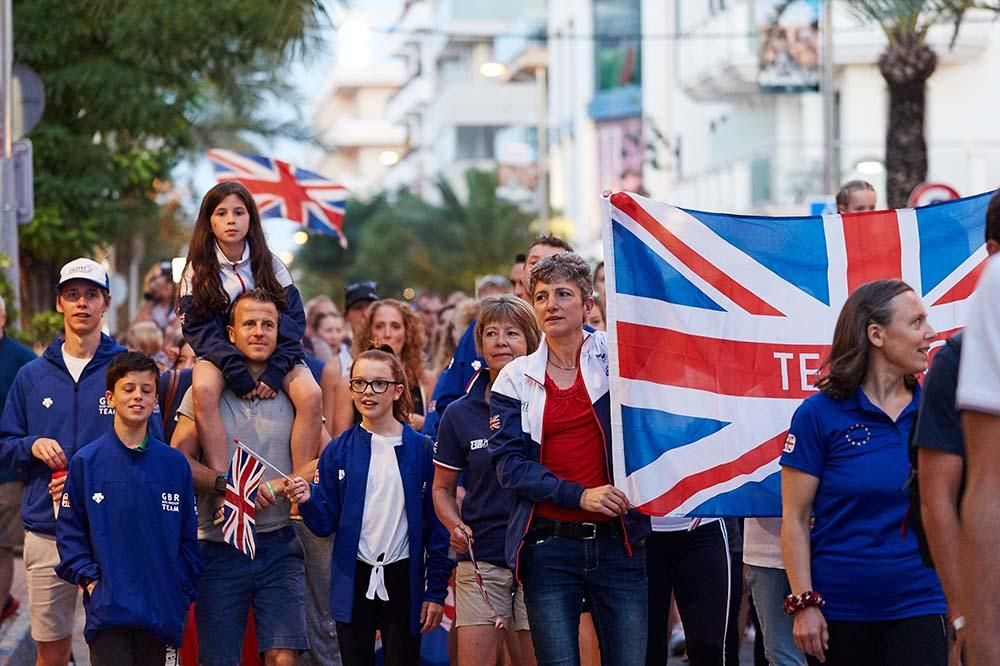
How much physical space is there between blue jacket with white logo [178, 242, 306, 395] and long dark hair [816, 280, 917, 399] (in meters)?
2.74

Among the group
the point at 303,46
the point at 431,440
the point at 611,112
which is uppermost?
the point at 611,112

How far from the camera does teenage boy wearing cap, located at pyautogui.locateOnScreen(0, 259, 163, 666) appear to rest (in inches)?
358

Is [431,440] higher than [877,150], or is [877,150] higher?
[877,150]

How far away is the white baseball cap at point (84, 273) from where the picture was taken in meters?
9.25

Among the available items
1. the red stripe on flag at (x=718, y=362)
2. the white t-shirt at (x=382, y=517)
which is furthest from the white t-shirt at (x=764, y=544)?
A: the white t-shirt at (x=382, y=517)

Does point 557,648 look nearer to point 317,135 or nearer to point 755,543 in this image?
point 755,543

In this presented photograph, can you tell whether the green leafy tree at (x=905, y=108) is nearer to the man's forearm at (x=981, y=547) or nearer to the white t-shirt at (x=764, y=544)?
the white t-shirt at (x=764, y=544)

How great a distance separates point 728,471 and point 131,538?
2.44 metres

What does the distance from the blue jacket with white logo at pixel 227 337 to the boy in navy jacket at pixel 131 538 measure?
14.8 inches

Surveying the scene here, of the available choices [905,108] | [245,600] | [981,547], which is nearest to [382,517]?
[245,600]

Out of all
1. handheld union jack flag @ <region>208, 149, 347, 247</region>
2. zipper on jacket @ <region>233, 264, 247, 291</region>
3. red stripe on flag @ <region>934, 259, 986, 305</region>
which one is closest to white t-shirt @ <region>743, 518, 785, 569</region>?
red stripe on flag @ <region>934, 259, 986, 305</region>

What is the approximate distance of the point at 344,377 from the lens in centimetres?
1055

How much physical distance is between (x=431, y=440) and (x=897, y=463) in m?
2.83

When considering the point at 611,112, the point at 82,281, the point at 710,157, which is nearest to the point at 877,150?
the point at 710,157
